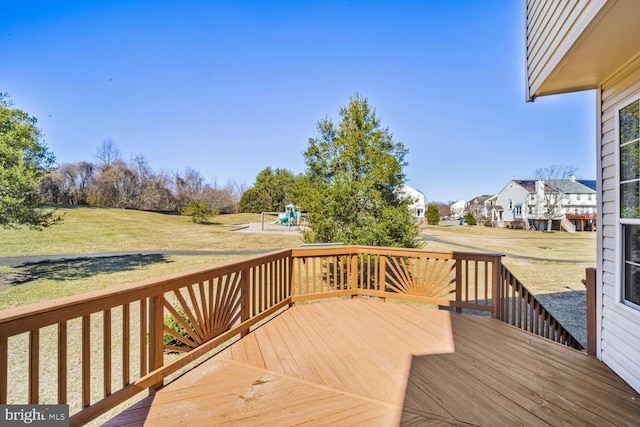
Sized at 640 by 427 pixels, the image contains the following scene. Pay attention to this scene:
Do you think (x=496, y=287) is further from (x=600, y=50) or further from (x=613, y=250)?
(x=600, y=50)

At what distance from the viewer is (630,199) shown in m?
2.37

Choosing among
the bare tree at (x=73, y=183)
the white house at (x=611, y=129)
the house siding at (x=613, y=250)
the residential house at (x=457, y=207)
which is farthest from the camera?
the residential house at (x=457, y=207)

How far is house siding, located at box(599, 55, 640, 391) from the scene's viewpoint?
7.53 ft

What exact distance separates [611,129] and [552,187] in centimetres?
3349

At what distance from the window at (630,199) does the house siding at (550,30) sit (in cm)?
73

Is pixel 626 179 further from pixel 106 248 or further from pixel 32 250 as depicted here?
pixel 32 250

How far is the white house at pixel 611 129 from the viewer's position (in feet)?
6.84

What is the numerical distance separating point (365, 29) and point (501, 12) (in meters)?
3.36

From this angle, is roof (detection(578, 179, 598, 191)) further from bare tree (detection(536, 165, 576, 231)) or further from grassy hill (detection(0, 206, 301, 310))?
grassy hill (detection(0, 206, 301, 310))

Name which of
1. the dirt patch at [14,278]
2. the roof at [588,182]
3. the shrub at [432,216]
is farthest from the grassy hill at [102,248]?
the roof at [588,182]

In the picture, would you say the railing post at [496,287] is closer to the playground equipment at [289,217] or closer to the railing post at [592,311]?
the railing post at [592,311]

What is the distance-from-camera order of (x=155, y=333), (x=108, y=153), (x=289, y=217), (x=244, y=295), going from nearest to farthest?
1. (x=155, y=333)
2. (x=244, y=295)
3. (x=289, y=217)
4. (x=108, y=153)

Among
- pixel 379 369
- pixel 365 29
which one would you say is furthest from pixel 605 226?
pixel 365 29

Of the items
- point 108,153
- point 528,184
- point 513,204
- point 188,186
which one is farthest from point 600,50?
point 528,184
